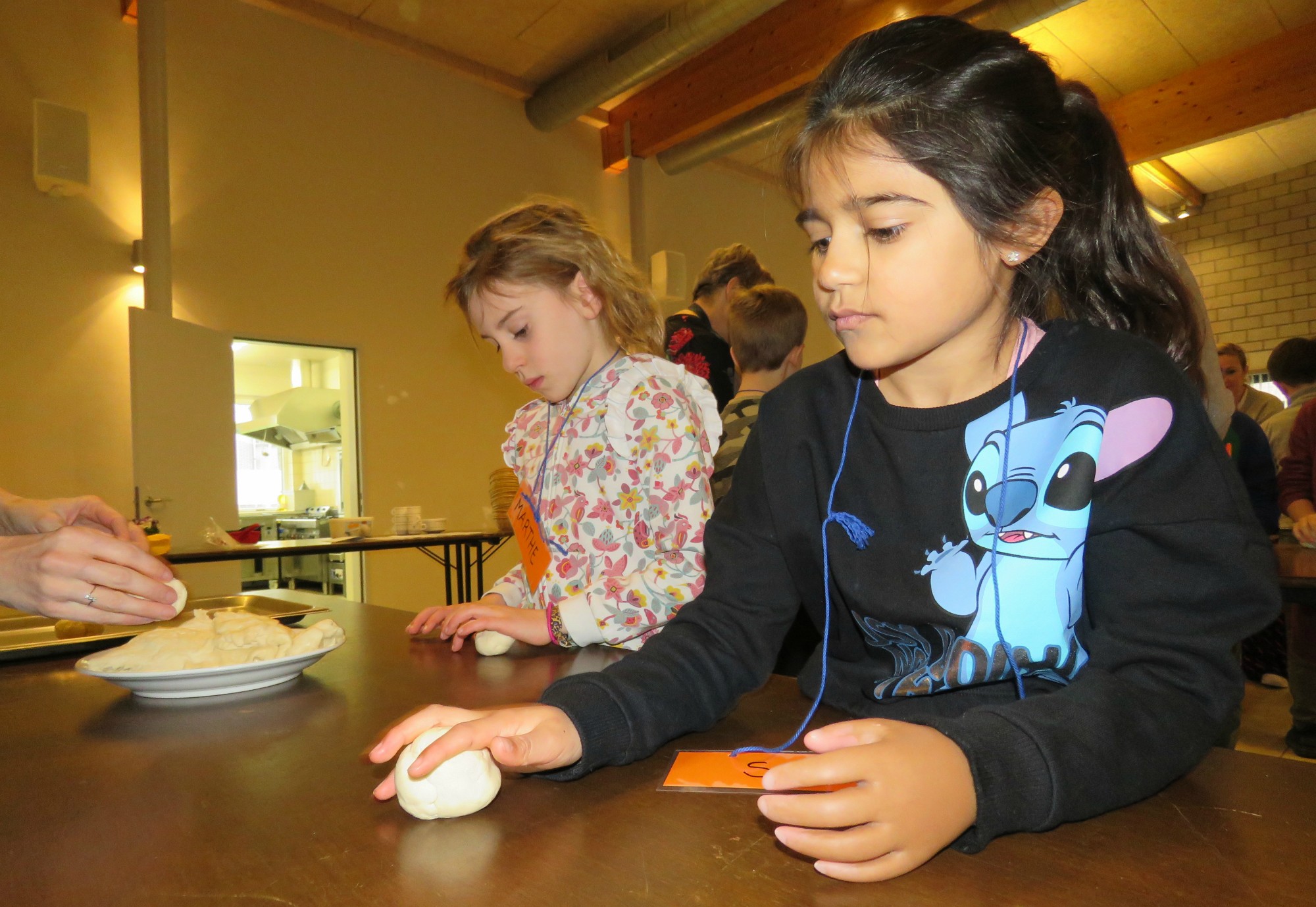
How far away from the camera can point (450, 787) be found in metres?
0.50

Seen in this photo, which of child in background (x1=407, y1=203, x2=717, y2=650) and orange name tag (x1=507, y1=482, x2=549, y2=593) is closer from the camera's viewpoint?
child in background (x1=407, y1=203, x2=717, y2=650)

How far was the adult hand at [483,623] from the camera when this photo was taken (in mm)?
1073

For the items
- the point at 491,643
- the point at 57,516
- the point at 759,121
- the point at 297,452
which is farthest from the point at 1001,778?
the point at 759,121

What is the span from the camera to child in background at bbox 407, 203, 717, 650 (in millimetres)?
1230

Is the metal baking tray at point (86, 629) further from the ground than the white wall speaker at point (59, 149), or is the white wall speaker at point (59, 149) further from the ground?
the white wall speaker at point (59, 149)

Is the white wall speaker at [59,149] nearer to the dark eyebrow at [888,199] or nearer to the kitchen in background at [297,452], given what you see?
the kitchen in background at [297,452]

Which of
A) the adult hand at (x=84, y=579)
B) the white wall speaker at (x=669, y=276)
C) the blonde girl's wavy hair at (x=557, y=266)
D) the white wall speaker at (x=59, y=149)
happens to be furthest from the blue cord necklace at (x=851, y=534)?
the white wall speaker at (x=669, y=276)

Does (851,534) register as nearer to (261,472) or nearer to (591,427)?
(591,427)

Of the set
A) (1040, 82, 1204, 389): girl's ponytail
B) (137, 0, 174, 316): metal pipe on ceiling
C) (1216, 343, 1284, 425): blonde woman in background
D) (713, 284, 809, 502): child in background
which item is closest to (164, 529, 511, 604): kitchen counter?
(137, 0, 174, 316): metal pipe on ceiling

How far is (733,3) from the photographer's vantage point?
438 cm

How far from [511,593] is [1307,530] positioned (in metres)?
2.27

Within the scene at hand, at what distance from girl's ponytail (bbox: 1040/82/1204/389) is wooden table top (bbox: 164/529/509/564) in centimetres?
334

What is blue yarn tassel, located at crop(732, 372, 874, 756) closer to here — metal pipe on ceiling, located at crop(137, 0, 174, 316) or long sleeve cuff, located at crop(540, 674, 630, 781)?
long sleeve cuff, located at crop(540, 674, 630, 781)

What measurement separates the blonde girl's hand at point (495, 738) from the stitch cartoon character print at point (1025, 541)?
34 centimetres
